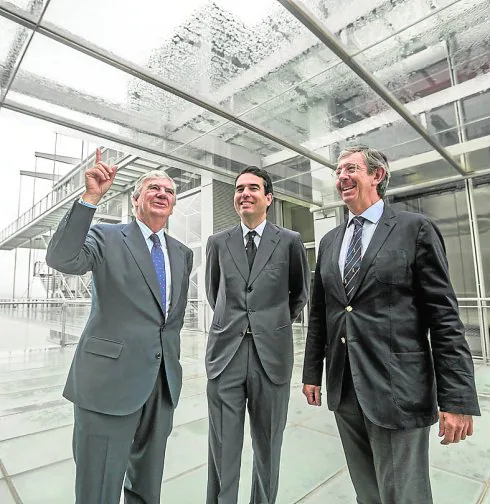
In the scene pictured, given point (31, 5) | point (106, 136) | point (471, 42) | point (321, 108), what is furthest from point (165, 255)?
point (471, 42)

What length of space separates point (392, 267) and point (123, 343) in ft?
3.74

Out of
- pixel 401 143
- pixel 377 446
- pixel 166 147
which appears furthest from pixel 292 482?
pixel 401 143

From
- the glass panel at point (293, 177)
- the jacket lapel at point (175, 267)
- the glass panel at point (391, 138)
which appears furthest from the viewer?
the glass panel at point (293, 177)

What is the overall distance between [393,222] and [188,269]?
3.54ft

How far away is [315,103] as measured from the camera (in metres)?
4.66

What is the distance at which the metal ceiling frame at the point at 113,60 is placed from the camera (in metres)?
2.84

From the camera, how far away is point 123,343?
4.83 ft

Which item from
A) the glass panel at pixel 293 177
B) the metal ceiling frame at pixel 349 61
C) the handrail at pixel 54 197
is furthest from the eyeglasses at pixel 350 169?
the handrail at pixel 54 197

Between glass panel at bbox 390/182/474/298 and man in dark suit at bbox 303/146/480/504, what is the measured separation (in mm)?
6694

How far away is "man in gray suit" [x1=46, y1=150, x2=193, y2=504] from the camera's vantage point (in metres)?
1.40

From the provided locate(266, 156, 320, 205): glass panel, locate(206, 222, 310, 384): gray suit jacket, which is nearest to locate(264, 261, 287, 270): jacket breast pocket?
locate(206, 222, 310, 384): gray suit jacket

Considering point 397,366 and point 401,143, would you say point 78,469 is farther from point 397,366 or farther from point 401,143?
point 401,143

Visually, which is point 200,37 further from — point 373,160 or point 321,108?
point 373,160

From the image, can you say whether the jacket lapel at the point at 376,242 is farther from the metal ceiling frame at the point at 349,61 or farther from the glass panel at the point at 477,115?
the glass panel at the point at 477,115
